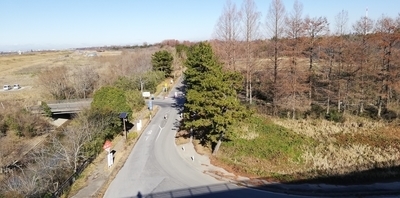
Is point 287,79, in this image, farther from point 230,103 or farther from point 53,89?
point 53,89

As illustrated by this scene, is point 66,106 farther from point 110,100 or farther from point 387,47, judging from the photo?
point 387,47

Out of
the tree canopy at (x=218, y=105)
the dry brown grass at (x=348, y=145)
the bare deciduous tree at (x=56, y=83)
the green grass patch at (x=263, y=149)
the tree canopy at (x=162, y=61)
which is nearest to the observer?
the dry brown grass at (x=348, y=145)

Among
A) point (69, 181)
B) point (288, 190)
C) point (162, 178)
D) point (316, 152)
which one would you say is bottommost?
point (162, 178)

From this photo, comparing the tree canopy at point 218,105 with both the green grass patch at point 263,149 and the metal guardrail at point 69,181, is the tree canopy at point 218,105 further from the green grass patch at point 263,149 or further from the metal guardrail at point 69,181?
the metal guardrail at point 69,181

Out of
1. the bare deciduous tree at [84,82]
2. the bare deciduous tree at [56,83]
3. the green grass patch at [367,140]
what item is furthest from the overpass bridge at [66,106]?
the green grass patch at [367,140]

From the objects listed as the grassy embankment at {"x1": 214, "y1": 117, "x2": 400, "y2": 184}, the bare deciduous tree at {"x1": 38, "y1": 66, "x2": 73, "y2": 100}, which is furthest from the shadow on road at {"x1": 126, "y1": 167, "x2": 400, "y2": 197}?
the bare deciduous tree at {"x1": 38, "y1": 66, "x2": 73, "y2": 100}

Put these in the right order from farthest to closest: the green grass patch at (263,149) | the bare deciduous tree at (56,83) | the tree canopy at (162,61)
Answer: the tree canopy at (162,61) < the bare deciduous tree at (56,83) < the green grass patch at (263,149)

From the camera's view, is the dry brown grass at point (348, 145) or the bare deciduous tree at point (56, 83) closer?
the dry brown grass at point (348, 145)

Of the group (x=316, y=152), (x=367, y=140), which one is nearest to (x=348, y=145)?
Result: (x=367, y=140)
